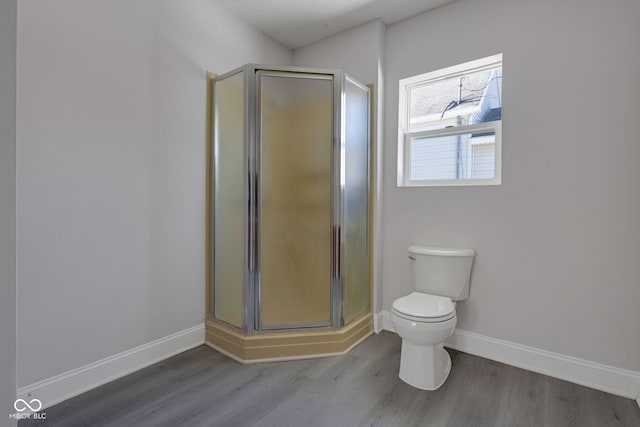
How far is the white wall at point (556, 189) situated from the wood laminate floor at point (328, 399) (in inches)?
13.6

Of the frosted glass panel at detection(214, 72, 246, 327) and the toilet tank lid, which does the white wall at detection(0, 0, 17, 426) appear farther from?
the toilet tank lid

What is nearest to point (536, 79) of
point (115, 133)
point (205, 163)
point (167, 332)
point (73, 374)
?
point (205, 163)

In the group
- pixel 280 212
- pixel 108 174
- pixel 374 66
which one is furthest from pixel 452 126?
pixel 108 174

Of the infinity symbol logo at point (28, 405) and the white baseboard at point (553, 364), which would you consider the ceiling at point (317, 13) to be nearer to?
the white baseboard at point (553, 364)

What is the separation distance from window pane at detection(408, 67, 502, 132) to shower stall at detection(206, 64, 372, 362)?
0.63m

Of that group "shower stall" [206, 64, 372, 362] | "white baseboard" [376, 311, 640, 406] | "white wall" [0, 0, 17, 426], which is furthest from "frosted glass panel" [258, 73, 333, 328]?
"white wall" [0, 0, 17, 426]

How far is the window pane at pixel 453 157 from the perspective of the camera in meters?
2.21

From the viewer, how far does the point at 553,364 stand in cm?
188

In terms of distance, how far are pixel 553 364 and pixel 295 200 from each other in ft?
6.30

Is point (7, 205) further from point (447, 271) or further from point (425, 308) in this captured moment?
point (447, 271)

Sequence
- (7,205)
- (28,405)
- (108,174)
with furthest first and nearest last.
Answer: (108,174) → (28,405) → (7,205)

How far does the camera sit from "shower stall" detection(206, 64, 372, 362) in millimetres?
2074

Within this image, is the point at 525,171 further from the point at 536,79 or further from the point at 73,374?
the point at 73,374

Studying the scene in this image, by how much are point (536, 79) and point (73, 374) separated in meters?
3.18
